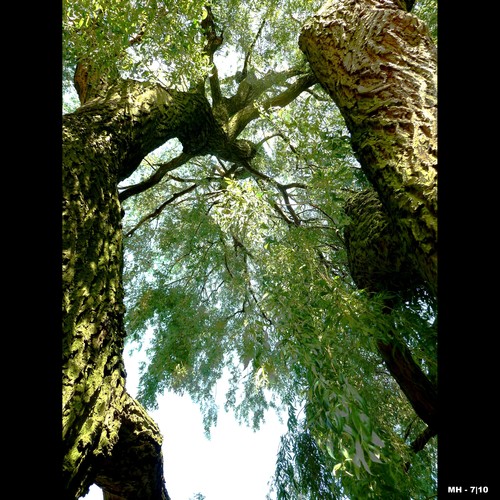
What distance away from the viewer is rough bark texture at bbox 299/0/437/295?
104 cm

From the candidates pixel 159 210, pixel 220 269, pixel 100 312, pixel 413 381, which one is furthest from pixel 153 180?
pixel 413 381

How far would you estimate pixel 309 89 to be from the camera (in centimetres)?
480

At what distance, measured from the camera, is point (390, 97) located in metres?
1.25

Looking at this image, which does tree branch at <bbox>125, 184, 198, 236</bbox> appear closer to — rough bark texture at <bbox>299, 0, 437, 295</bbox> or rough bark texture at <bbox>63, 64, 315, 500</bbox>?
rough bark texture at <bbox>63, 64, 315, 500</bbox>

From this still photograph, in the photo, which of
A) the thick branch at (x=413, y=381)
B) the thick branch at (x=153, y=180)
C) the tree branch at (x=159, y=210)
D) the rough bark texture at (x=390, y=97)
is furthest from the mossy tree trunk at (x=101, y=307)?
the tree branch at (x=159, y=210)

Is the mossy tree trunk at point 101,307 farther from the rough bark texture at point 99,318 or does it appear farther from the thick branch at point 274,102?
the thick branch at point 274,102

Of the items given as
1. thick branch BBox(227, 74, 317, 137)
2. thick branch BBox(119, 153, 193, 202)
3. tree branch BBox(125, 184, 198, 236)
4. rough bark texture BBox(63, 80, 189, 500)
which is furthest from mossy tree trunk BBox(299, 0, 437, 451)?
tree branch BBox(125, 184, 198, 236)

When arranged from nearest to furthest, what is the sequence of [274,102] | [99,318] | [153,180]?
[99,318], [153,180], [274,102]

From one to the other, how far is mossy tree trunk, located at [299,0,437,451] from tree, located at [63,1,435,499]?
0.01 m

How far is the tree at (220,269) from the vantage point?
3.94 ft

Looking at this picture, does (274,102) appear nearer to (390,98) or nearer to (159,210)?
(159,210)

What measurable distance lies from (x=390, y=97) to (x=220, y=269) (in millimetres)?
3766
